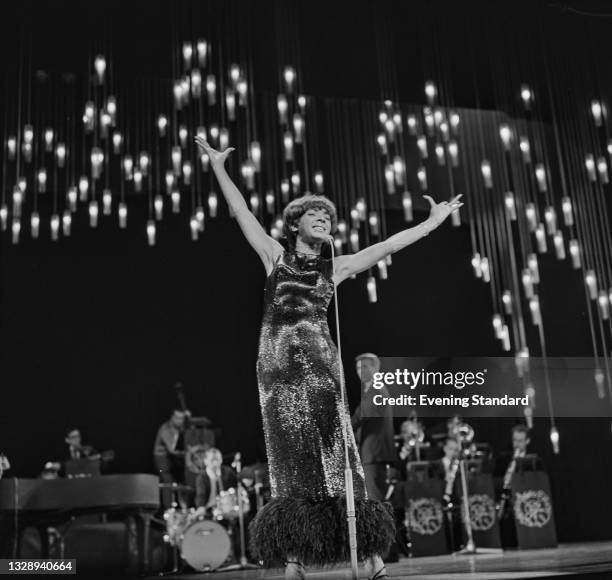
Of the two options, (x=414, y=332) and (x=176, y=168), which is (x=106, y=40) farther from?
(x=414, y=332)

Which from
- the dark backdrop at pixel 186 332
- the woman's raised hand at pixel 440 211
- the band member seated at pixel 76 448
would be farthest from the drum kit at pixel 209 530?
the woman's raised hand at pixel 440 211

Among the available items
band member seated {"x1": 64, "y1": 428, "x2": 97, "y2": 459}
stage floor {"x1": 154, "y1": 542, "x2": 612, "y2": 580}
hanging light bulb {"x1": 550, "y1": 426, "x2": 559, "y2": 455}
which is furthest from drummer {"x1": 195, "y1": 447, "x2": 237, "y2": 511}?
hanging light bulb {"x1": 550, "y1": 426, "x2": 559, "y2": 455}

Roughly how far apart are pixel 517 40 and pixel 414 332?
4.18 meters

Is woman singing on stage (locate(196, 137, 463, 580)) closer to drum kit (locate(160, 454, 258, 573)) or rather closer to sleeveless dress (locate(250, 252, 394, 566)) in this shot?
sleeveless dress (locate(250, 252, 394, 566))

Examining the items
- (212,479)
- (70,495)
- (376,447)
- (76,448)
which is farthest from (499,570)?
(76,448)

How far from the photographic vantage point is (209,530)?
23.0 ft

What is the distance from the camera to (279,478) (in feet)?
10.3

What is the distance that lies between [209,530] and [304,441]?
4.21m

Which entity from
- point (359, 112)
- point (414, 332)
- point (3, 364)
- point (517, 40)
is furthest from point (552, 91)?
point (3, 364)

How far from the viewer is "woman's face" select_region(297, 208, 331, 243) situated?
3.39 m

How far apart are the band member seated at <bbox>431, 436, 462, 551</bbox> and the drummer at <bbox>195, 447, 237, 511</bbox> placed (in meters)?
2.13

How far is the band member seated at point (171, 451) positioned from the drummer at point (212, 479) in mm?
851

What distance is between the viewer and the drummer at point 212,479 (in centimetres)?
796

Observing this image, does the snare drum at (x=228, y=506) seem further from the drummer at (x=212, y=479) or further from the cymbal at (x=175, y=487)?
the cymbal at (x=175, y=487)
